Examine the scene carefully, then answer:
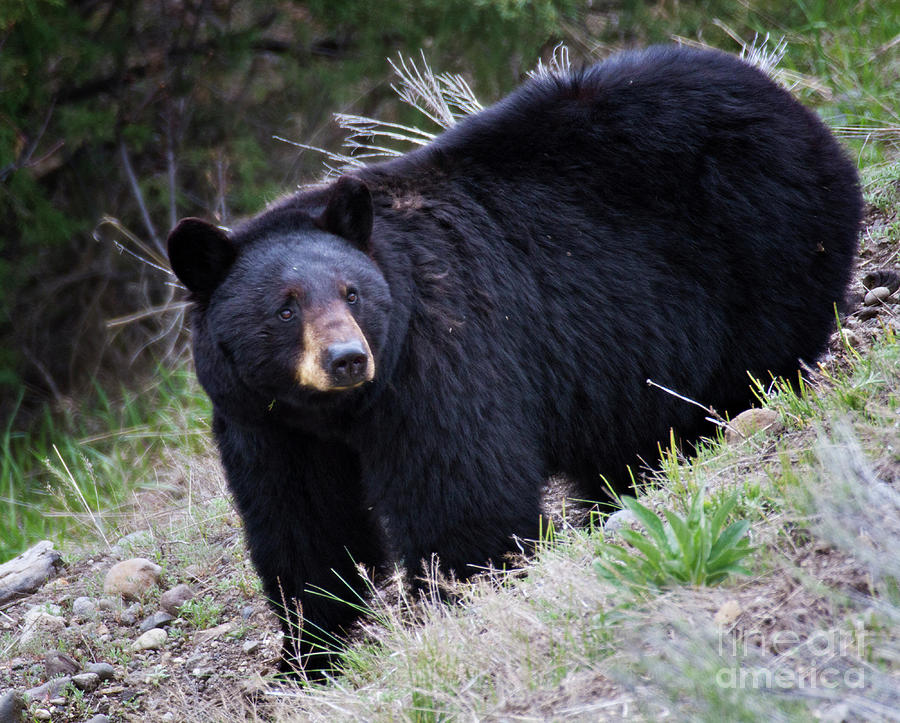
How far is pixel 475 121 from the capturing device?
4113mm

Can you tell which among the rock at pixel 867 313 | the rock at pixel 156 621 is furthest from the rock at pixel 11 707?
the rock at pixel 867 313

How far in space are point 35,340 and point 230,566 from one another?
13.8 ft

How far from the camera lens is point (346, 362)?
315 cm

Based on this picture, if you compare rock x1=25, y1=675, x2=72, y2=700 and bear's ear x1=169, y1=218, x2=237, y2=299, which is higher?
bear's ear x1=169, y1=218, x2=237, y2=299

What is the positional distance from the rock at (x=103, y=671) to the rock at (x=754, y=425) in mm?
2540

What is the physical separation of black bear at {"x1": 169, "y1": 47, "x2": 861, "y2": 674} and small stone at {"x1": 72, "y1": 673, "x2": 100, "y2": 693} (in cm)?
83

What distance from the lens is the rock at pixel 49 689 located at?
3.89 meters

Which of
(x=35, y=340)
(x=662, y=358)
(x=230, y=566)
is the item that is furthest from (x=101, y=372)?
(x=662, y=358)

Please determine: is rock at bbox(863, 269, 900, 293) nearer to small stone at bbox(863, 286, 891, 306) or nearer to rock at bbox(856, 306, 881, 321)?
small stone at bbox(863, 286, 891, 306)

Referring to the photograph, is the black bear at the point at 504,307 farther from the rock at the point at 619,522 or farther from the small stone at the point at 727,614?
the small stone at the point at 727,614

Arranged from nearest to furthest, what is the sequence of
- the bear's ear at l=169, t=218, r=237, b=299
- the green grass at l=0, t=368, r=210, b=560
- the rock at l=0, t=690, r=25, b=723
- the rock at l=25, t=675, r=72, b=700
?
1. the bear's ear at l=169, t=218, r=237, b=299
2. the rock at l=0, t=690, r=25, b=723
3. the rock at l=25, t=675, r=72, b=700
4. the green grass at l=0, t=368, r=210, b=560

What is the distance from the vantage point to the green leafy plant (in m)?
2.38

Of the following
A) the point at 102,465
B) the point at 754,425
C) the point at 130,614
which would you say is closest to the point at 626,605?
the point at 754,425

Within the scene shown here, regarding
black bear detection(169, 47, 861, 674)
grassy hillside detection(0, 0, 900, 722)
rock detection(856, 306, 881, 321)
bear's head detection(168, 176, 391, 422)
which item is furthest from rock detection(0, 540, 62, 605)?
rock detection(856, 306, 881, 321)
